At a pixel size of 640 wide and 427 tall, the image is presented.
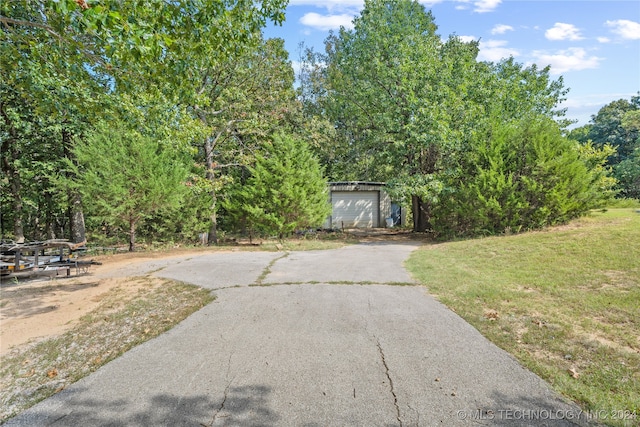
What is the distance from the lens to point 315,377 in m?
3.09

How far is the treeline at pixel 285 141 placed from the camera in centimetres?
911

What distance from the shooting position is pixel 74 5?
366cm

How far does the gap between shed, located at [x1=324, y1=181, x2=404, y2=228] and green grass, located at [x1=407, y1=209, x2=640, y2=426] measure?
1251 centimetres

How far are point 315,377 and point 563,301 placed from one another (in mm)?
4072

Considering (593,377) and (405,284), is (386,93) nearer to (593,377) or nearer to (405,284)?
(405,284)

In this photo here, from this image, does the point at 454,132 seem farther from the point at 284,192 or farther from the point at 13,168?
the point at 13,168

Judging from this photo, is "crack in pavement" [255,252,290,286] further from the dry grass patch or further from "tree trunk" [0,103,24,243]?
"tree trunk" [0,103,24,243]

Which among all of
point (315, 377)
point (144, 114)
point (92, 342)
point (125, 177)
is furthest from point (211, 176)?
point (315, 377)

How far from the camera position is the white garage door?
22.4m

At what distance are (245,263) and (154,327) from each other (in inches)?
184

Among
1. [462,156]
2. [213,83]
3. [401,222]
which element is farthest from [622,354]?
[401,222]

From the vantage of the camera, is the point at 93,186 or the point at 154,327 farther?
the point at 93,186

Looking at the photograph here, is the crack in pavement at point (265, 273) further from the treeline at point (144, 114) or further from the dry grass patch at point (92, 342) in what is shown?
the treeline at point (144, 114)

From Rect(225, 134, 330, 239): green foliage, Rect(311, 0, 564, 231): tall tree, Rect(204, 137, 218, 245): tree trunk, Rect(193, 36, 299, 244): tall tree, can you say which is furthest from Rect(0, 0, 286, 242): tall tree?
Rect(311, 0, 564, 231): tall tree
